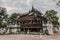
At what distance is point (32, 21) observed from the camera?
15555mm

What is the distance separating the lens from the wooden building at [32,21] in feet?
49.5

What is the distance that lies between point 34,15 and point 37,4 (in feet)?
5.94

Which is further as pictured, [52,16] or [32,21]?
[52,16]

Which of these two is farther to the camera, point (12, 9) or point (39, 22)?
point (12, 9)

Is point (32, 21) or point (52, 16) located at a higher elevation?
point (52, 16)

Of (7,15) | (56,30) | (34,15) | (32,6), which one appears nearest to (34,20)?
(34,15)

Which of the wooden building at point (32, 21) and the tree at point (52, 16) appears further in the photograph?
the tree at point (52, 16)

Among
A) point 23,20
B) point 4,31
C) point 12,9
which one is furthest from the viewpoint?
point 12,9

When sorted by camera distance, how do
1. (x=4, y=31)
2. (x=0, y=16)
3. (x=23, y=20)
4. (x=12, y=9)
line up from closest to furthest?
(x=4, y=31)
(x=23, y=20)
(x=12, y=9)
(x=0, y=16)

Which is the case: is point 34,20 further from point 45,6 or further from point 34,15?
point 45,6

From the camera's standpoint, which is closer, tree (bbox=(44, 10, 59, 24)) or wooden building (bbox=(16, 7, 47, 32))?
wooden building (bbox=(16, 7, 47, 32))

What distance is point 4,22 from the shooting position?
1700cm

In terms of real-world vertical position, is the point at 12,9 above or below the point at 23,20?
above

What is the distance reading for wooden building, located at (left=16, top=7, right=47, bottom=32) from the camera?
1508 centimetres
